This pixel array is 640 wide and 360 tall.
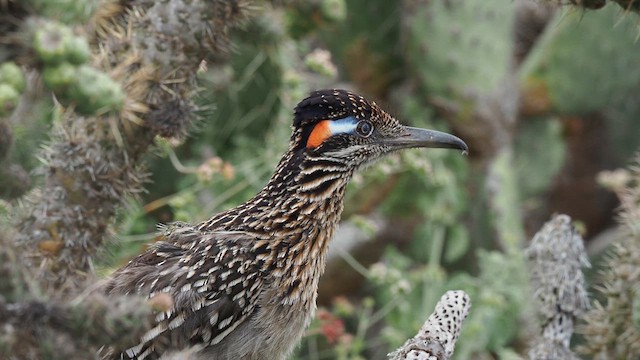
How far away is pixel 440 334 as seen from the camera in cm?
408

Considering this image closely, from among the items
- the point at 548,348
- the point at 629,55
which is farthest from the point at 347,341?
the point at 629,55

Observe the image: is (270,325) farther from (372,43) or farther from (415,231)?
(372,43)

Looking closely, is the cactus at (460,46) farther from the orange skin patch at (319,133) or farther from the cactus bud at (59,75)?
the cactus bud at (59,75)

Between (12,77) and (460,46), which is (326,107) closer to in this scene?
(12,77)

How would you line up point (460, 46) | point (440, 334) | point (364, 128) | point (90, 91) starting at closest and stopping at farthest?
point (90, 91) → point (440, 334) → point (364, 128) → point (460, 46)

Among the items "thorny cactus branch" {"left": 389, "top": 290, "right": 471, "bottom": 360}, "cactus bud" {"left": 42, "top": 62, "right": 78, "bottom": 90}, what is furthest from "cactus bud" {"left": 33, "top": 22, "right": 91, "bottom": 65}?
"thorny cactus branch" {"left": 389, "top": 290, "right": 471, "bottom": 360}

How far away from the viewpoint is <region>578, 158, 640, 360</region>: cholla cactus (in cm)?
528

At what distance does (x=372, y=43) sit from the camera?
8734mm

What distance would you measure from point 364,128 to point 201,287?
97cm

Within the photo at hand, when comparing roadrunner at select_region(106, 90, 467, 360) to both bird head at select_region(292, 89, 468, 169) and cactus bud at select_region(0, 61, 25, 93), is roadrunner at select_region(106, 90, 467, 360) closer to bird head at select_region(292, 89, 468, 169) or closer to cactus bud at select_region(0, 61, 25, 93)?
bird head at select_region(292, 89, 468, 169)

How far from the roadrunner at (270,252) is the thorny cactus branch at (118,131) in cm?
28

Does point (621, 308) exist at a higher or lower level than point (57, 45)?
higher

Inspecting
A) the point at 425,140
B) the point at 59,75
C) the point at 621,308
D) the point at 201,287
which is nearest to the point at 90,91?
the point at 59,75

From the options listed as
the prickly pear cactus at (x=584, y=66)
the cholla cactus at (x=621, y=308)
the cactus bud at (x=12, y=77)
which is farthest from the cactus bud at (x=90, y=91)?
the prickly pear cactus at (x=584, y=66)
